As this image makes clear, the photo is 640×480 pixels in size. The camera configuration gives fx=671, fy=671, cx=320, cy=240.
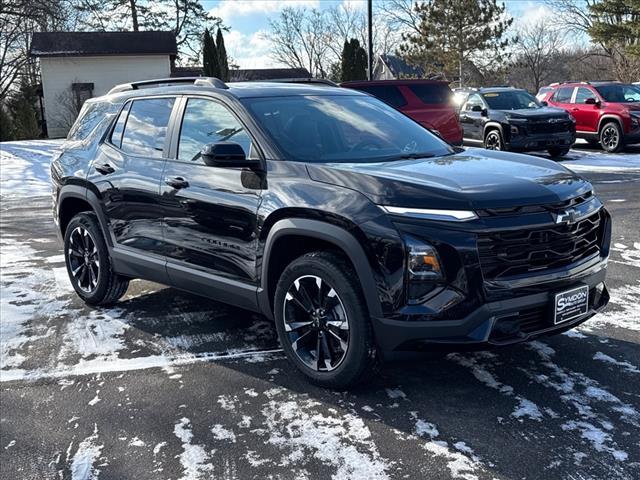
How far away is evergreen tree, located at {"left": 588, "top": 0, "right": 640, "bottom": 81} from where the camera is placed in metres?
33.6

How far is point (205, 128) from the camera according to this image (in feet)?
15.2

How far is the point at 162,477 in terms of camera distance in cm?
305

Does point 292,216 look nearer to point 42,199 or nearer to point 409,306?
point 409,306

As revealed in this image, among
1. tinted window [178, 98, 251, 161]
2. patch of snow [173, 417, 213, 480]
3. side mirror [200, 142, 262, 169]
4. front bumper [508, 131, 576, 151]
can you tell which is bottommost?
patch of snow [173, 417, 213, 480]

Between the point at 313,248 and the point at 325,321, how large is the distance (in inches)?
17.2

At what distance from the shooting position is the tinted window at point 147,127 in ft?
16.2

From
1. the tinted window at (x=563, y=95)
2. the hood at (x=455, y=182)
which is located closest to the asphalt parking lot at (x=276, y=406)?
the hood at (x=455, y=182)

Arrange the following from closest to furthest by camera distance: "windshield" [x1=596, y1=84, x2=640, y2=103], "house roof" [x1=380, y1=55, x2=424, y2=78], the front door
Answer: the front door < "windshield" [x1=596, y1=84, x2=640, y2=103] < "house roof" [x1=380, y1=55, x2=424, y2=78]

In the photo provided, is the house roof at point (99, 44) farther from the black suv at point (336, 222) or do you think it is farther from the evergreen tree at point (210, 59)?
the black suv at point (336, 222)

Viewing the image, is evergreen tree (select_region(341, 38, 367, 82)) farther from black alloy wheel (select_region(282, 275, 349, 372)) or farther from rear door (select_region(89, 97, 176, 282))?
black alloy wheel (select_region(282, 275, 349, 372))

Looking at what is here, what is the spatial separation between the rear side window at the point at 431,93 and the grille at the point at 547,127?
231cm

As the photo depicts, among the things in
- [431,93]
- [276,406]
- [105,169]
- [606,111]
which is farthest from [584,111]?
[276,406]

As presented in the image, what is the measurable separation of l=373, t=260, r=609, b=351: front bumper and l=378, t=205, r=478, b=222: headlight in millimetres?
447

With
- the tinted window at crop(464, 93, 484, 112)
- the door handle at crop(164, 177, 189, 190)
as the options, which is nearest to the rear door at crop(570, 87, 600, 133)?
the tinted window at crop(464, 93, 484, 112)
